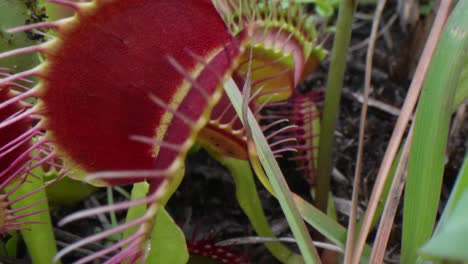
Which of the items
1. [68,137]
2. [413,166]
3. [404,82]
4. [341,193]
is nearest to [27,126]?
[68,137]

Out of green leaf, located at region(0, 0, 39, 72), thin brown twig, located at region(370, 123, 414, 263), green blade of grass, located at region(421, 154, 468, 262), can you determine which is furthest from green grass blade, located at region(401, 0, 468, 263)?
green leaf, located at region(0, 0, 39, 72)

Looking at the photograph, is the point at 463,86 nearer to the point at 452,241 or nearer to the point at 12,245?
the point at 452,241

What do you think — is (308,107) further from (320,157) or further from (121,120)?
(121,120)

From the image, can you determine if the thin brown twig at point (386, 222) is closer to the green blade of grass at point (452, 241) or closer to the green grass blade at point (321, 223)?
the green grass blade at point (321, 223)

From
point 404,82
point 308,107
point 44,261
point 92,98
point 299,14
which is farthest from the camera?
point 404,82

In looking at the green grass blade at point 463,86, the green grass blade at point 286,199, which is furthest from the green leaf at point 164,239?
the green grass blade at point 463,86

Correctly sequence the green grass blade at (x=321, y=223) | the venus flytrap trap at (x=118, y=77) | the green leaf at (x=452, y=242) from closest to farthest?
the green leaf at (x=452, y=242) → the venus flytrap trap at (x=118, y=77) → the green grass blade at (x=321, y=223)
